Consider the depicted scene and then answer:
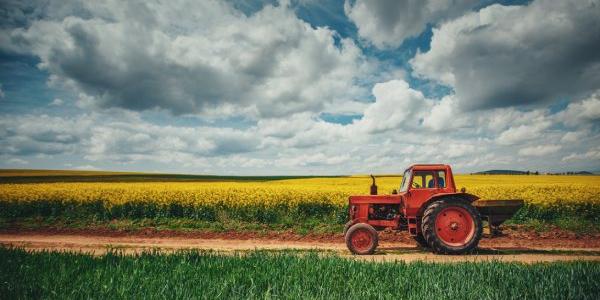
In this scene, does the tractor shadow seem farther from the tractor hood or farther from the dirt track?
the tractor hood

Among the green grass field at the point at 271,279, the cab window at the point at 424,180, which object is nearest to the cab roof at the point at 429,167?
the cab window at the point at 424,180

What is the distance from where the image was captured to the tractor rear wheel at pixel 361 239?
9516 millimetres

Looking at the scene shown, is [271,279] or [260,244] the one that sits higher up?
[271,279]

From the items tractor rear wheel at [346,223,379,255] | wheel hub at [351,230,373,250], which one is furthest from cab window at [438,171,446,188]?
wheel hub at [351,230,373,250]

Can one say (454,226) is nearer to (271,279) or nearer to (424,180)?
(424,180)

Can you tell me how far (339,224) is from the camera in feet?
45.8

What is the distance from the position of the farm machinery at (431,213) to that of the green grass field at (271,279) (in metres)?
3.49

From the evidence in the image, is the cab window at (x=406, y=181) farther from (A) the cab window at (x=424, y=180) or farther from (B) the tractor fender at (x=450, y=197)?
(B) the tractor fender at (x=450, y=197)

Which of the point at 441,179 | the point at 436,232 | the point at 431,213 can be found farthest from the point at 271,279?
the point at 441,179

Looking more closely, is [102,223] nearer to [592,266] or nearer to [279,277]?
[279,277]

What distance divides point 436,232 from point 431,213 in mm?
566

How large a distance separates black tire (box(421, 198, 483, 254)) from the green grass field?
3386 millimetres

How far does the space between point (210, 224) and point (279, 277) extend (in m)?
10.1

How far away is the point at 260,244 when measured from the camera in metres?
11.5
